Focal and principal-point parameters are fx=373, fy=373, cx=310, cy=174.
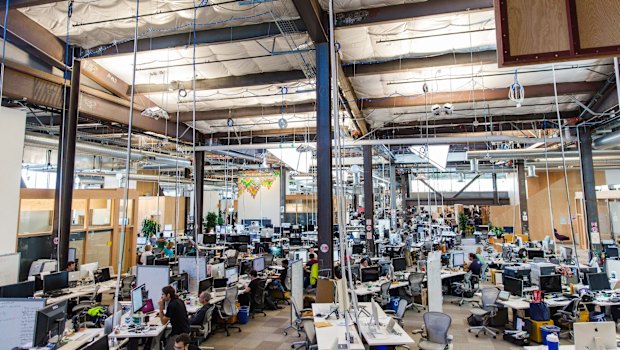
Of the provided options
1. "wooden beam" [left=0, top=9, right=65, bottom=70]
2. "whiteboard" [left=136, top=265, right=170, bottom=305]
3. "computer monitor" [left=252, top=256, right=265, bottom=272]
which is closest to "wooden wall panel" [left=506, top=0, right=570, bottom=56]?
"whiteboard" [left=136, top=265, right=170, bottom=305]

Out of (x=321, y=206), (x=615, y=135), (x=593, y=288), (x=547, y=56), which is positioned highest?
(x=615, y=135)

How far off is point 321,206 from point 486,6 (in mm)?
4725

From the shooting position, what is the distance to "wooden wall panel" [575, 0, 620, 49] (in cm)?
285

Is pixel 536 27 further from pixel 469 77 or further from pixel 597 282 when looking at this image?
pixel 469 77

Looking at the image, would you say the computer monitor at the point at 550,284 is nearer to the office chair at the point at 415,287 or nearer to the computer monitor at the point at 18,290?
the office chair at the point at 415,287

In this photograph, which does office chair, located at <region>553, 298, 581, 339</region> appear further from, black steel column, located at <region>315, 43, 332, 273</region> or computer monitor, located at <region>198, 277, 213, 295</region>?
computer monitor, located at <region>198, 277, 213, 295</region>

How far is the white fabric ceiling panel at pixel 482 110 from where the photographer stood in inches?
471

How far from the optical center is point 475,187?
29.7 metres

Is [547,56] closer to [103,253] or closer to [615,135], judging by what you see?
[615,135]

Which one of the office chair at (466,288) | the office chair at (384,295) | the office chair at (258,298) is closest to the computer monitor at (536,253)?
the office chair at (466,288)

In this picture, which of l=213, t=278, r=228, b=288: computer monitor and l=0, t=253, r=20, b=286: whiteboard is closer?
l=0, t=253, r=20, b=286: whiteboard

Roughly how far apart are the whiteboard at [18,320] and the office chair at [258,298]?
477 centimetres

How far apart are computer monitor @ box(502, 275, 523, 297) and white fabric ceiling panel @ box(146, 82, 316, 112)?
259 inches

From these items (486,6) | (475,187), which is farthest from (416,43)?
(475,187)
